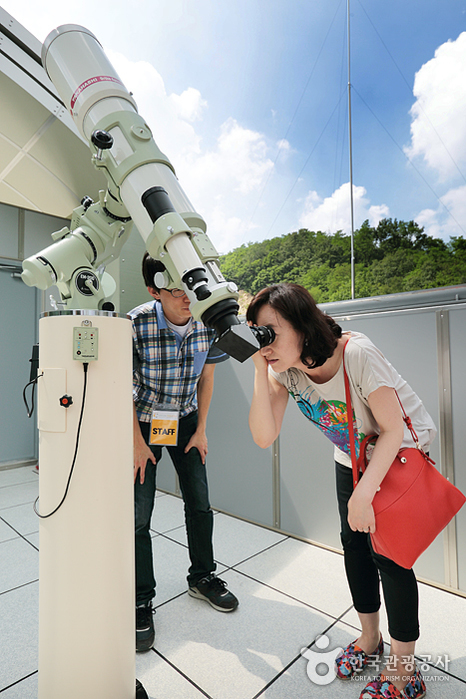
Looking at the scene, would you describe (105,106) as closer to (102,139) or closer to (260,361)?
(102,139)

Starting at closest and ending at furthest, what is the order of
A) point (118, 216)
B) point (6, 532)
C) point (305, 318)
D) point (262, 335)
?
point (262, 335)
point (305, 318)
point (118, 216)
point (6, 532)

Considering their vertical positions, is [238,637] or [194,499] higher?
[194,499]

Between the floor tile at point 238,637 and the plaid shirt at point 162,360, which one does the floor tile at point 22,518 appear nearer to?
the floor tile at point 238,637

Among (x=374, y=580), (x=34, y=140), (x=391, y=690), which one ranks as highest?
(x=34, y=140)

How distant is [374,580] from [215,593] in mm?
729

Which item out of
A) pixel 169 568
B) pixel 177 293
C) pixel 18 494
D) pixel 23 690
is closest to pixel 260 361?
pixel 177 293

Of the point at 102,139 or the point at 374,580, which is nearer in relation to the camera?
the point at 102,139

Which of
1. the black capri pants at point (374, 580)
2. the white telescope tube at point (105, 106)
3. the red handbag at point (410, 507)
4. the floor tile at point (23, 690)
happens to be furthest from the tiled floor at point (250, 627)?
the white telescope tube at point (105, 106)

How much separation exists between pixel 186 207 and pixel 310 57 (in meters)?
16.6

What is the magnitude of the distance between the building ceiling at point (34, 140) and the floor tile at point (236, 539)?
2793 mm

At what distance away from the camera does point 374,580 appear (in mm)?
1187

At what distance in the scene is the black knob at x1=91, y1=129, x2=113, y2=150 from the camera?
92 cm

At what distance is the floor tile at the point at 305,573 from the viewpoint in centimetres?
161

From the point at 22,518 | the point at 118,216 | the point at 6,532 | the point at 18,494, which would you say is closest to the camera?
the point at 118,216
